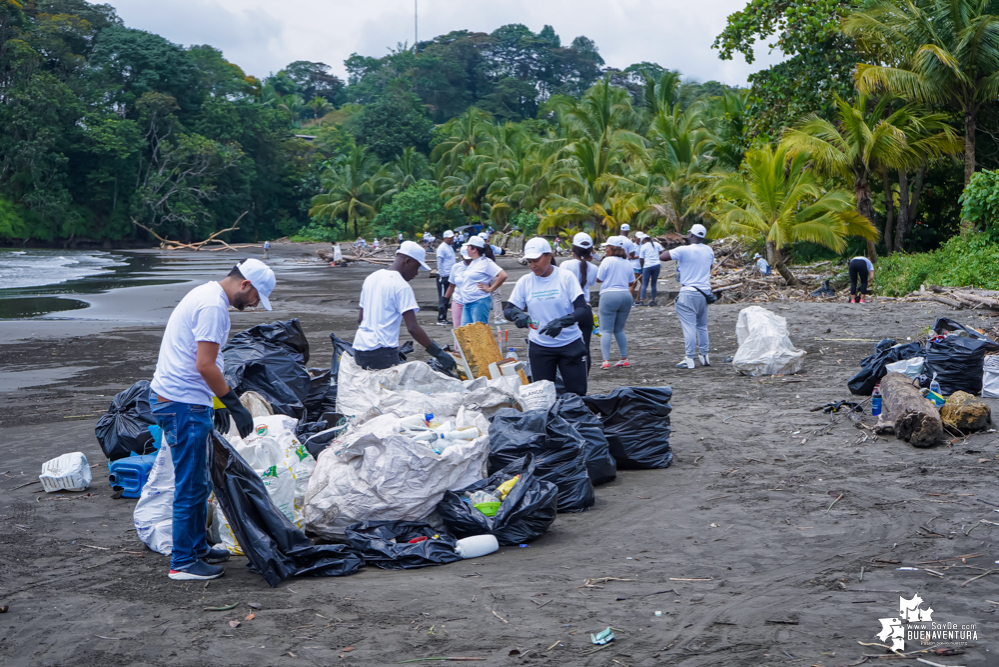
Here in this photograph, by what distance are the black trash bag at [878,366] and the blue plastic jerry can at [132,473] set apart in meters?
6.39

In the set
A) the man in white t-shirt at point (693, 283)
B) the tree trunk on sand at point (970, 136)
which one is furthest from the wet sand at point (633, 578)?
the tree trunk on sand at point (970, 136)

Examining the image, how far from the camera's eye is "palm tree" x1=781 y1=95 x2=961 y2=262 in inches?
714

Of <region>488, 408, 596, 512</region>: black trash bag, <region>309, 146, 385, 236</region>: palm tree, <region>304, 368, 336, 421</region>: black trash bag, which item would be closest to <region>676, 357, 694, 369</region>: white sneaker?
<region>304, 368, 336, 421</region>: black trash bag

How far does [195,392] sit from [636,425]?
3324 mm

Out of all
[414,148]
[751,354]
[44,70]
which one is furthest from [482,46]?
[751,354]

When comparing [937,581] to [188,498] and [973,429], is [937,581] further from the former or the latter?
[188,498]

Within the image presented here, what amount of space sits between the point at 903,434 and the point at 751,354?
11.0 feet

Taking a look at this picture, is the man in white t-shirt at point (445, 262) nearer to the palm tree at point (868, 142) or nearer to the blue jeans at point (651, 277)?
the blue jeans at point (651, 277)

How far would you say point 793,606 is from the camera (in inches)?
143

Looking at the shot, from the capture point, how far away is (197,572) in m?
4.16

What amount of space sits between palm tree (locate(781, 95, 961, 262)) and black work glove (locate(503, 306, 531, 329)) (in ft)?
46.3

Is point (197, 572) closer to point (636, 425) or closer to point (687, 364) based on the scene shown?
point (636, 425)

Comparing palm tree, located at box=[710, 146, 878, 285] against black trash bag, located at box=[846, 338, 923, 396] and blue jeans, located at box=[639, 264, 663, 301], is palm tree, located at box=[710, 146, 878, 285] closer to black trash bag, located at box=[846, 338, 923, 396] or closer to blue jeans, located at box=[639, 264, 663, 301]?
blue jeans, located at box=[639, 264, 663, 301]

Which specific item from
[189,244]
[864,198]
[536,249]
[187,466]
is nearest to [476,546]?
[187,466]
